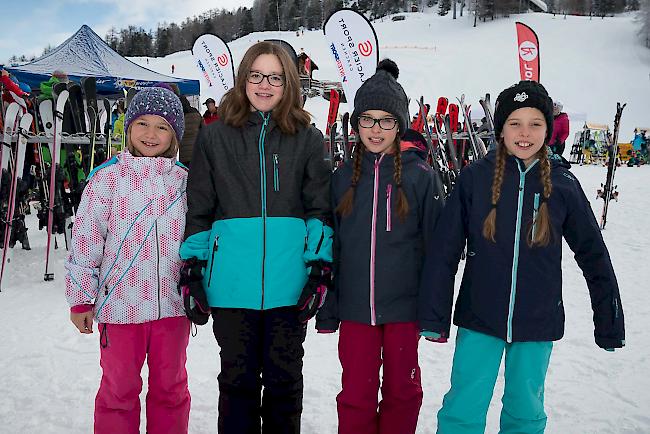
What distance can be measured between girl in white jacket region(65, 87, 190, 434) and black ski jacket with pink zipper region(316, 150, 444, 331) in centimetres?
60

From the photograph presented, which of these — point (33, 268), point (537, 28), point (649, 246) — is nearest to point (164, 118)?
point (33, 268)

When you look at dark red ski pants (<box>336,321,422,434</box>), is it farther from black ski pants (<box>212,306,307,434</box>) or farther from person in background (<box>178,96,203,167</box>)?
person in background (<box>178,96,203,167</box>)

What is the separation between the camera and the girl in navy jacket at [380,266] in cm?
185

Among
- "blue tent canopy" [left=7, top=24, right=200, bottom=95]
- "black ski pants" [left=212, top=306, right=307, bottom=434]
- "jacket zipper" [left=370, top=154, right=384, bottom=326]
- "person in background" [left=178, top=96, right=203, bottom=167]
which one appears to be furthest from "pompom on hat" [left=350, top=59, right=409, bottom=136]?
"blue tent canopy" [left=7, top=24, right=200, bottom=95]

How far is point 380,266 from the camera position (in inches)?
72.6

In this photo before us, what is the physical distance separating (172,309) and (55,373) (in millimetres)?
1416

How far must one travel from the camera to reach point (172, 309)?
1.79 m

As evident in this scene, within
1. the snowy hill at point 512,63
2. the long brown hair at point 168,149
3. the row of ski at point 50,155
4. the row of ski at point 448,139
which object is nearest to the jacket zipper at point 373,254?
the long brown hair at point 168,149

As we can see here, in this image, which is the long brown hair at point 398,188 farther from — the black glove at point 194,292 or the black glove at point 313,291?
the black glove at point 194,292

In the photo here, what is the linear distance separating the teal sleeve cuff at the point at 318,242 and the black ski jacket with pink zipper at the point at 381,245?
121 millimetres

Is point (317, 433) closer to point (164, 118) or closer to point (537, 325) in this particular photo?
point (537, 325)

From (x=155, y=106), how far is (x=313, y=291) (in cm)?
95

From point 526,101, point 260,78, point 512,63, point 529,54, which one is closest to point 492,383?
point 526,101

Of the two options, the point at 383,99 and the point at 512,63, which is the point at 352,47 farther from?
the point at 512,63
